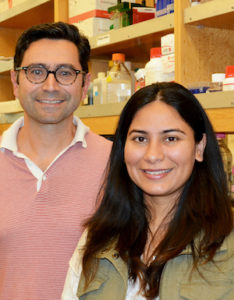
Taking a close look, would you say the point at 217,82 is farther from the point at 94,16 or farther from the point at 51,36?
the point at 94,16

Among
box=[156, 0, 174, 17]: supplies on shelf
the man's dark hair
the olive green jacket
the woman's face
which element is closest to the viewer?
the olive green jacket

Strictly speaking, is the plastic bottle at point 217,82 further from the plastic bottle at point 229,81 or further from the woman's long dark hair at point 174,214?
the woman's long dark hair at point 174,214

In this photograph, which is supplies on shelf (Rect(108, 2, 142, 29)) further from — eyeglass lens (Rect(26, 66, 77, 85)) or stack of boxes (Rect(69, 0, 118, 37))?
eyeglass lens (Rect(26, 66, 77, 85))

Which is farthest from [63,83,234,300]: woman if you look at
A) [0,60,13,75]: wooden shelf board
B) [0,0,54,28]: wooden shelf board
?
[0,60,13,75]: wooden shelf board

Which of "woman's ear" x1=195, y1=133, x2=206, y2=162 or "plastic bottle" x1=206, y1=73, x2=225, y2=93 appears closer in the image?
"woman's ear" x1=195, y1=133, x2=206, y2=162

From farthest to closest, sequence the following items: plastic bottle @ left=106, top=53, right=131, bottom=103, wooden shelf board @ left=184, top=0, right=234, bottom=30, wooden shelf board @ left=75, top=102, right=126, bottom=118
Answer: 1. plastic bottle @ left=106, top=53, right=131, bottom=103
2. wooden shelf board @ left=75, top=102, right=126, bottom=118
3. wooden shelf board @ left=184, top=0, right=234, bottom=30

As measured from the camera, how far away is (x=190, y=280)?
4.49 feet

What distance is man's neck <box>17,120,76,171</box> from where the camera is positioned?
A: 2.06 m

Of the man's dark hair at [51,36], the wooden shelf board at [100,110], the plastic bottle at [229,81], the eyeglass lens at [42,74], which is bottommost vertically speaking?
the wooden shelf board at [100,110]

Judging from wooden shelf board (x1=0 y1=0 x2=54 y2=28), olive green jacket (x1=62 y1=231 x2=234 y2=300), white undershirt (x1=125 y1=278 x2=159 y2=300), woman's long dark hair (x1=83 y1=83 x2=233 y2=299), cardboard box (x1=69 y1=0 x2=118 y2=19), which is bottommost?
white undershirt (x1=125 y1=278 x2=159 y2=300)

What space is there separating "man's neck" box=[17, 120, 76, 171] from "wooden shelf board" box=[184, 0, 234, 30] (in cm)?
65

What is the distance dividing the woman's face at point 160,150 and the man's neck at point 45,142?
62 centimetres

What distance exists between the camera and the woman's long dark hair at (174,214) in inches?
55.9

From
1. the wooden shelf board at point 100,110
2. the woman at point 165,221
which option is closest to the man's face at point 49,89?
the wooden shelf board at point 100,110
